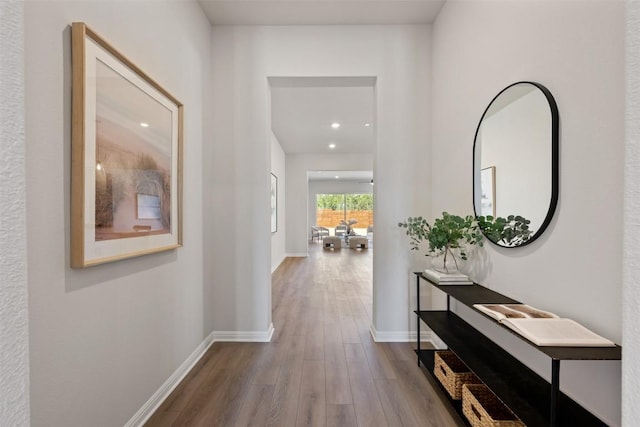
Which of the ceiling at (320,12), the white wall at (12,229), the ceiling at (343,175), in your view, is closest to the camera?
the white wall at (12,229)

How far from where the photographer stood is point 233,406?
1.81m

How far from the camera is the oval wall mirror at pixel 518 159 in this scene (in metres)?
1.33

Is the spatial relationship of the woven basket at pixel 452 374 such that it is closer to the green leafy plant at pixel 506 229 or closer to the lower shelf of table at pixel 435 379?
the lower shelf of table at pixel 435 379

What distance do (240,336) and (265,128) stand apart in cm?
193

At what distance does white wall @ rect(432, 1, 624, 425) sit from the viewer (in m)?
1.06

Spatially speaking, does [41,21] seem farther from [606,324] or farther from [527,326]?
[606,324]

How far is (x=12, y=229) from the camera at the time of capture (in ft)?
1.81

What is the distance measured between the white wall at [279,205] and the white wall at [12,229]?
18.1 ft

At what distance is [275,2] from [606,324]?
2880mm

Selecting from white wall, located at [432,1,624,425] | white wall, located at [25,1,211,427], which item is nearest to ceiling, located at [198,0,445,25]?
white wall, located at [25,1,211,427]

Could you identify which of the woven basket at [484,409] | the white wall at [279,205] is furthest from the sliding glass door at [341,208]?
the woven basket at [484,409]

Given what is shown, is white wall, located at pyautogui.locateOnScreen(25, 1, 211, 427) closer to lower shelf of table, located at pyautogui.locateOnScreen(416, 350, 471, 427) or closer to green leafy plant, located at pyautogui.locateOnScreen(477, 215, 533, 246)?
lower shelf of table, located at pyautogui.locateOnScreen(416, 350, 471, 427)

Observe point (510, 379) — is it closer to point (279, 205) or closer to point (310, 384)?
point (310, 384)

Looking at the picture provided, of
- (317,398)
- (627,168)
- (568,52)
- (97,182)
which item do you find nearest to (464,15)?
(568,52)
